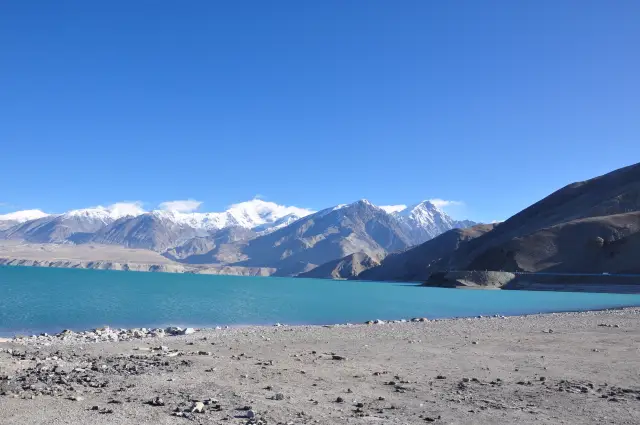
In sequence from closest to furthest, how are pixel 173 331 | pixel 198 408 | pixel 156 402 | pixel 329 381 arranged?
pixel 198 408 → pixel 156 402 → pixel 329 381 → pixel 173 331

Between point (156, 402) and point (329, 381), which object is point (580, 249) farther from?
point (156, 402)

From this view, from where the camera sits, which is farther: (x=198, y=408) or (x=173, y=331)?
(x=173, y=331)

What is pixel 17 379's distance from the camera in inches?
583

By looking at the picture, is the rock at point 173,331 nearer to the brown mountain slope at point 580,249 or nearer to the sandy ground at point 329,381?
the sandy ground at point 329,381

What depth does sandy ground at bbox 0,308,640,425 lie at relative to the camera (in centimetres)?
1164

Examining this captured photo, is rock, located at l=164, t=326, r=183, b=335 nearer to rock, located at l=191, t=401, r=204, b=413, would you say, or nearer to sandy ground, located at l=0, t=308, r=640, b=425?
sandy ground, located at l=0, t=308, r=640, b=425

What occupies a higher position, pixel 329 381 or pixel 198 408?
pixel 198 408

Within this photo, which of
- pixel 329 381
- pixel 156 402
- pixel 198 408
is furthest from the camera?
pixel 329 381

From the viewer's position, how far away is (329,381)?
52.2 ft

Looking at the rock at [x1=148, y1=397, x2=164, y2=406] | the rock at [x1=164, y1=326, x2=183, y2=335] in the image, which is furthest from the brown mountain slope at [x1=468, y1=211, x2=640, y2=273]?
the rock at [x1=148, y1=397, x2=164, y2=406]

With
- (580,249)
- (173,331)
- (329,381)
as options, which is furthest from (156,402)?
(580,249)

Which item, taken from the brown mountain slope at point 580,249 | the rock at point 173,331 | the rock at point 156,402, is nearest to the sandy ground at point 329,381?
the rock at point 156,402

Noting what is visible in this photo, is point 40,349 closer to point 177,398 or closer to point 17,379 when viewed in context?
point 17,379

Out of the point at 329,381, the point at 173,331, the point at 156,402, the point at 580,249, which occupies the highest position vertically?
the point at 580,249
